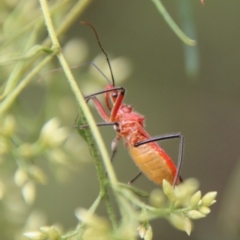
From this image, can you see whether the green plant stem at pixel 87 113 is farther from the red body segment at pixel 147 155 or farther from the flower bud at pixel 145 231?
the red body segment at pixel 147 155

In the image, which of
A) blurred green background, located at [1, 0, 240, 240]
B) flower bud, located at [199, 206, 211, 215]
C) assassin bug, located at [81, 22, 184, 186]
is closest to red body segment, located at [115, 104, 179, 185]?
assassin bug, located at [81, 22, 184, 186]


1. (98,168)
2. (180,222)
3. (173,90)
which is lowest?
(180,222)

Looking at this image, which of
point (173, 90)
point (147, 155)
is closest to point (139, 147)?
point (147, 155)

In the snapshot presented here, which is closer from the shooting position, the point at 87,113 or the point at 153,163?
the point at 87,113

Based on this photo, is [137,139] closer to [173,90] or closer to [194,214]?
[194,214]

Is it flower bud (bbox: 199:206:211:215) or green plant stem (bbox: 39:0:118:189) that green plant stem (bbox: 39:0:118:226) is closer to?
green plant stem (bbox: 39:0:118:189)

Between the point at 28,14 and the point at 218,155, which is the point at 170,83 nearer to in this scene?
the point at 218,155

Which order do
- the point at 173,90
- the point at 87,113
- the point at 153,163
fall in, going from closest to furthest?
the point at 87,113
the point at 153,163
the point at 173,90
